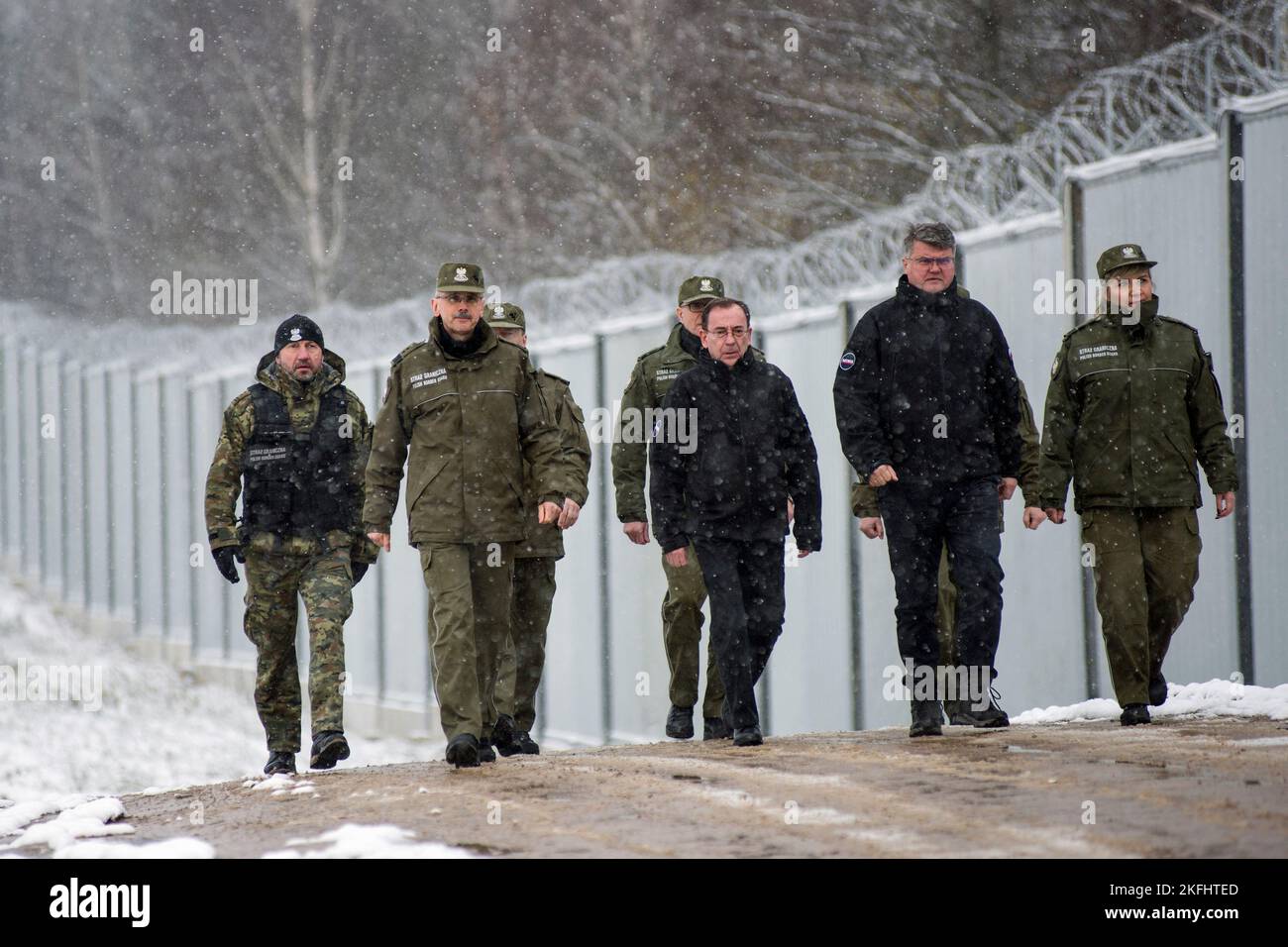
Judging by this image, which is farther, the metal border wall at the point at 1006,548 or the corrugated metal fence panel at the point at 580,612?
the corrugated metal fence panel at the point at 580,612

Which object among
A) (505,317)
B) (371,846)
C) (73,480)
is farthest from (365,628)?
(371,846)

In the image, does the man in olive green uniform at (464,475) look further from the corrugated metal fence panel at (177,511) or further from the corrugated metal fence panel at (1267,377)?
the corrugated metal fence panel at (177,511)

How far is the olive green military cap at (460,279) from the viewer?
23.4 feet

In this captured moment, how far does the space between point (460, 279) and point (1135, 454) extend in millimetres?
2774

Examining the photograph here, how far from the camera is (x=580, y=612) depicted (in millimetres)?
13680

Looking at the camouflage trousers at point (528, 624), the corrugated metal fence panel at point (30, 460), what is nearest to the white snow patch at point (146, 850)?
the camouflage trousers at point (528, 624)

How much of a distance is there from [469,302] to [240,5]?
31154mm

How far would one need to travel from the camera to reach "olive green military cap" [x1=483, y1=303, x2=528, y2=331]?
8.73 m

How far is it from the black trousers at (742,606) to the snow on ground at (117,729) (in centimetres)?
524

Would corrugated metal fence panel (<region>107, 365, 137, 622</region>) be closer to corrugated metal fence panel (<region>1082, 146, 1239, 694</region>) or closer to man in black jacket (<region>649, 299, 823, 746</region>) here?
corrugated metal fence panel (<region>1082, 146, 1239, 694</region>)

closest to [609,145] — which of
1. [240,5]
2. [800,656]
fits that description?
[240,5]

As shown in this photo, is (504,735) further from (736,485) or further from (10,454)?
(10,454)

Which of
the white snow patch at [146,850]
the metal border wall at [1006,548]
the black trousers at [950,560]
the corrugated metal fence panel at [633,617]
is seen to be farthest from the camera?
the corrugated metal fence panel at [633,617]

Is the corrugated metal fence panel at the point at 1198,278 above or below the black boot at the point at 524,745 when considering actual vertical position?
above
